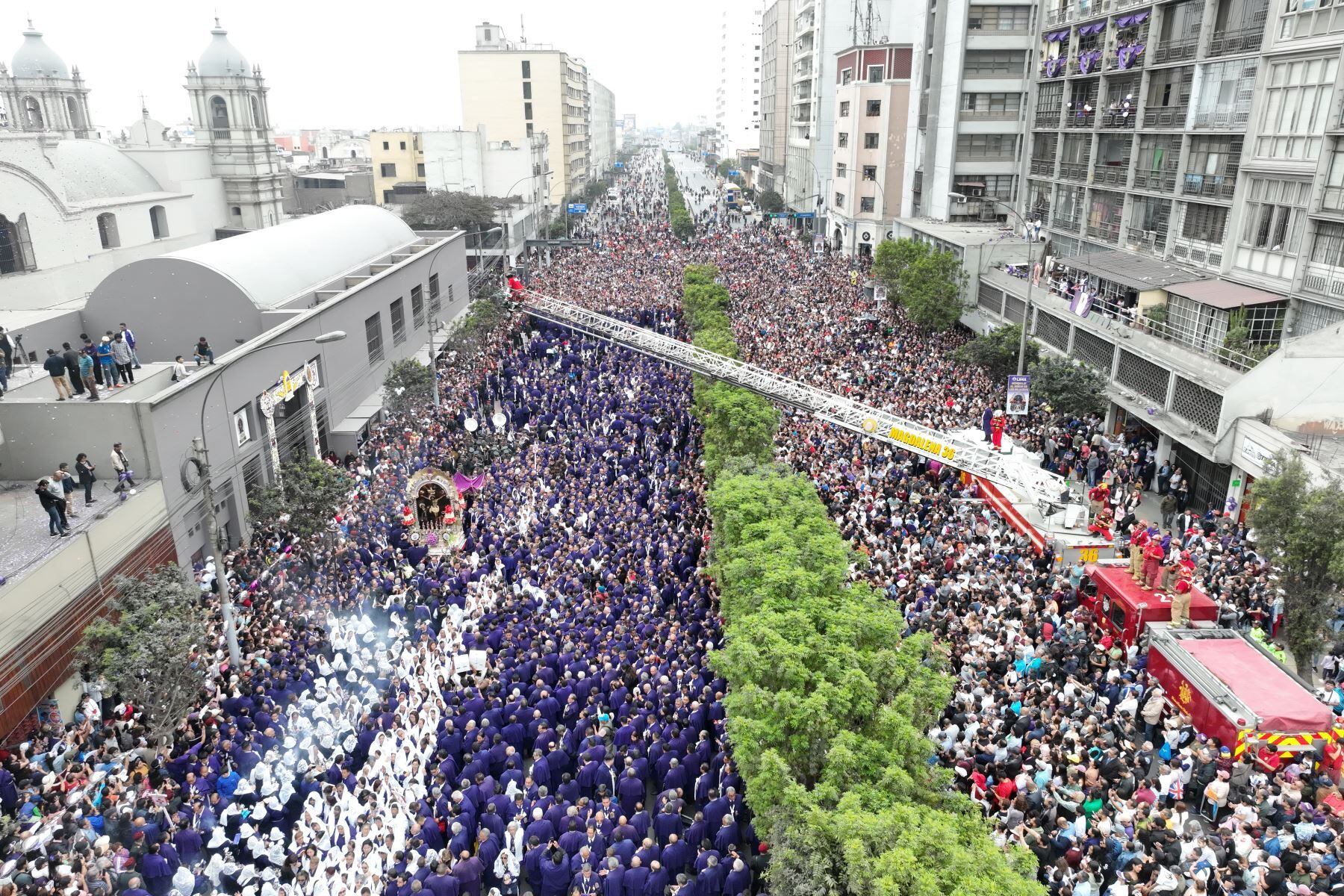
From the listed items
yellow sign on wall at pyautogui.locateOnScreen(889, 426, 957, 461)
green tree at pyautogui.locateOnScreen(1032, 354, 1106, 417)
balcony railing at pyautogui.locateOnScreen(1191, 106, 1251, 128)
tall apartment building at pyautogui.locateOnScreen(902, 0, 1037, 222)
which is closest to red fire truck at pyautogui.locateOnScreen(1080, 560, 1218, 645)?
yellow sign on wall at pyautogui.locateOnScreen(889, 426, 957, 461)

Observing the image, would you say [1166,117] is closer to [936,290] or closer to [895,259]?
[936,290]

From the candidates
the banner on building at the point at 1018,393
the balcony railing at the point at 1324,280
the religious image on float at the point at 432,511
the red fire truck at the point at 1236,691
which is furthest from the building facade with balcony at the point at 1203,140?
the religious image on float at the point at 432,511

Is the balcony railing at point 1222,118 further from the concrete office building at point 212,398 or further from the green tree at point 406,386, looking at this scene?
the concrete office building at point 212,398

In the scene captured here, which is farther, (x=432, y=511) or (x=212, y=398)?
(x=212, y=398)

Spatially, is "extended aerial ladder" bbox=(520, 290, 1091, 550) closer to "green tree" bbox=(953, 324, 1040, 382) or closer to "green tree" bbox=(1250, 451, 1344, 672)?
"green tree" bbox=(1250, 451, 1344, 672)

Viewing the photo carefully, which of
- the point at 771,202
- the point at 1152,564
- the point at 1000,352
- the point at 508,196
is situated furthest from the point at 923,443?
the point at 771,202
